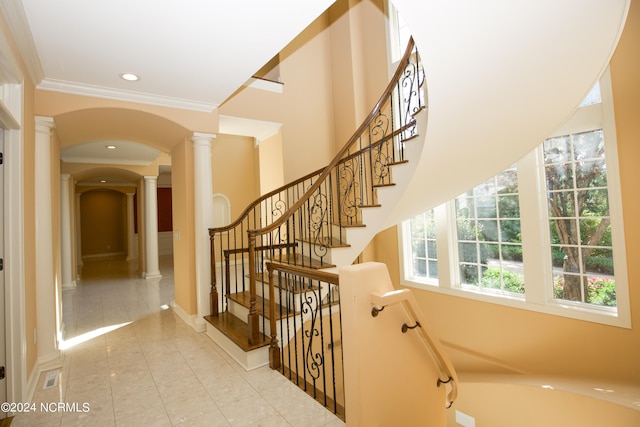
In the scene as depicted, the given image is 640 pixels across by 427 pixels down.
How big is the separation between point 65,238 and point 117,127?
162 inches

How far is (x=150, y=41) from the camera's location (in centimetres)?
272

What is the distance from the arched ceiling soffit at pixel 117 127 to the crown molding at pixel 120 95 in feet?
0.48

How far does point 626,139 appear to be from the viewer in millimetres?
3201

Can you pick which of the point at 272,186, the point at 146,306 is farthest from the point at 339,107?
the point at 146,306

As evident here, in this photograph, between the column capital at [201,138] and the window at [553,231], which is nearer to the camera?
the window at [553,231]

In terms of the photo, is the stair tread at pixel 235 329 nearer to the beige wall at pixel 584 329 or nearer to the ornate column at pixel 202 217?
the ornate column at pixel 202 217

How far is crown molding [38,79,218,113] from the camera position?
3.34m

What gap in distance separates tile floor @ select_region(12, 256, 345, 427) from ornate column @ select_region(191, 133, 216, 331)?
50 cm

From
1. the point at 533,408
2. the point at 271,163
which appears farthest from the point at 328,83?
the point at 533,408

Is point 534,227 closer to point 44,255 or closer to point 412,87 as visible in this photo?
point 412,87

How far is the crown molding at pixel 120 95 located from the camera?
3336mm

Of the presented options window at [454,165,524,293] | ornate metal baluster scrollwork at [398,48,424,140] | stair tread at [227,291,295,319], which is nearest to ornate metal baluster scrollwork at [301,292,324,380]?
stair tread at [227,291,295,319]

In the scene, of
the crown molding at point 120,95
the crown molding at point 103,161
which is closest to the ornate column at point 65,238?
the crown molding at point 103,161

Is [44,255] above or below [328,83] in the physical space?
below
